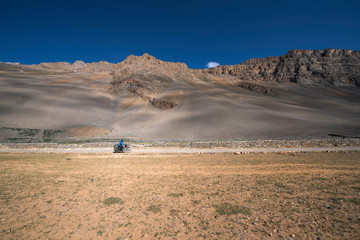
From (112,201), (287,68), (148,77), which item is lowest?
(112,201)

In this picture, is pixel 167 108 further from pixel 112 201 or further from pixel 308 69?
pixel 308 69

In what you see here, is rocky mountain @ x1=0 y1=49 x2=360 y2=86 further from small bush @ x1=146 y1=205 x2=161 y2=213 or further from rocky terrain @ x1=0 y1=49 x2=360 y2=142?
small bush @ x1=146 y1=205 x2=161 y2=213

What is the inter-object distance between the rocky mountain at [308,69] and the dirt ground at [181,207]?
14458 cm

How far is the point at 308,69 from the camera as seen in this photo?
147 m

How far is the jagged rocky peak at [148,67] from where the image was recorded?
121 meters

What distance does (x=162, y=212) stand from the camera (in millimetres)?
5961

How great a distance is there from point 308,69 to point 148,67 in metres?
136

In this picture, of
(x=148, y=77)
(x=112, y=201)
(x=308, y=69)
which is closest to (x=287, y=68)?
(x=308, y=69)

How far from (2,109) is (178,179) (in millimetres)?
76274

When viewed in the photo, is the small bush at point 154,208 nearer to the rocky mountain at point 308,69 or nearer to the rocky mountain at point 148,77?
the rocky mountain at point 148,77

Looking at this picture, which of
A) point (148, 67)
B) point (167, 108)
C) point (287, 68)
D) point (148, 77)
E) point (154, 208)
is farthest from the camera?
point (287, 68)

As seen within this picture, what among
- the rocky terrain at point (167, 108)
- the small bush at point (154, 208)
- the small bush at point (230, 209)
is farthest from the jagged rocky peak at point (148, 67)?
the small bush at point (230, 209)

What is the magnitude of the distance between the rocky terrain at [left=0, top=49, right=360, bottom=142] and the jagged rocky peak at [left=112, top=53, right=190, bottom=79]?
860 mm

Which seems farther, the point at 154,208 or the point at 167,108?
the point at 167,108
